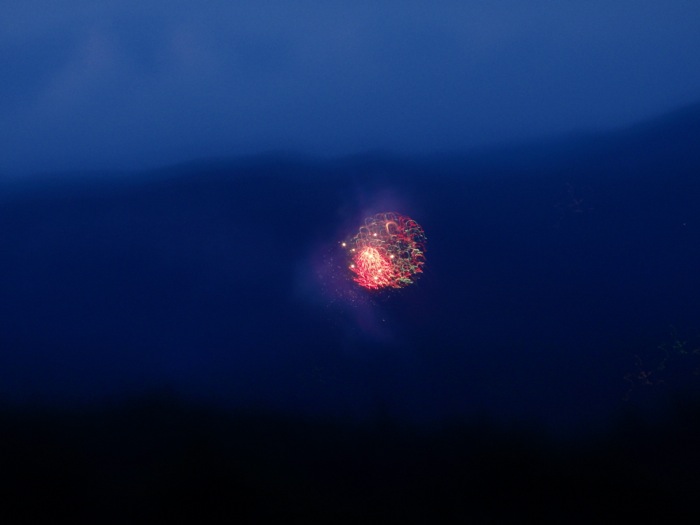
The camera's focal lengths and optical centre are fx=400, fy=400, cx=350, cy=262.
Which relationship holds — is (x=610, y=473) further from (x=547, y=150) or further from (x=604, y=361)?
(x=547, y=150)

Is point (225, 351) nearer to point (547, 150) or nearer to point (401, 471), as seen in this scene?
point (401, 471)

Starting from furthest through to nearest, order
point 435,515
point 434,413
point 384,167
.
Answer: point 384,167 < point 434,413 < point 435,515

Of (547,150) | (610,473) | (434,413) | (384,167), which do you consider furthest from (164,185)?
(610,473)

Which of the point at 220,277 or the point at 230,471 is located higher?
the point at 220,277

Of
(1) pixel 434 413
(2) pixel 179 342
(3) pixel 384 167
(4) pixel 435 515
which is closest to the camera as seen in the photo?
(4) pixel 435 515

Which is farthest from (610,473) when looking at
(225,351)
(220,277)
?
(220,277)

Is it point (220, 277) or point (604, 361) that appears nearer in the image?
point (604, 361)

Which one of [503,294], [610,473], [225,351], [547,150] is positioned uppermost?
[547,150]
